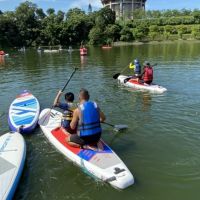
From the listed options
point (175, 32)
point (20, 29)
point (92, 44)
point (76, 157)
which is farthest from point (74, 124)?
point (175, 32)

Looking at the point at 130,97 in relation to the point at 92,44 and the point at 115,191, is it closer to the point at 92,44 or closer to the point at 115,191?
the point at 115,191

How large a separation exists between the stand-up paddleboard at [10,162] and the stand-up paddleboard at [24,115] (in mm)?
922

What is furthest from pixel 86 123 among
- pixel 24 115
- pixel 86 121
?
pixel 24 115

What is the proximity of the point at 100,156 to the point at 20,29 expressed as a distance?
2953 inches

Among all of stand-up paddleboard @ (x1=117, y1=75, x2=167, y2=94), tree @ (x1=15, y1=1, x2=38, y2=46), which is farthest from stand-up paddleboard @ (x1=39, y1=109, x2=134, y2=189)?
tree @ (x1=15, y1=1, x2=38, y2=46)

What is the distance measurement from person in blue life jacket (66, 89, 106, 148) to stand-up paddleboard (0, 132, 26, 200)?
171 centimetres

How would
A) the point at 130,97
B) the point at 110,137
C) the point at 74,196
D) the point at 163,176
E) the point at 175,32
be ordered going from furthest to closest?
the point at 175,32 < the point at 130,97 < the point at 110,137 < the point at 163,176 < the point at 74,196

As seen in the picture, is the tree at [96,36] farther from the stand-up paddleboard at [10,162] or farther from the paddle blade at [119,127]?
the stand-up paddleboard at [10,162]

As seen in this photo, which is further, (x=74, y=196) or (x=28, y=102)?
(x=28, y=102)

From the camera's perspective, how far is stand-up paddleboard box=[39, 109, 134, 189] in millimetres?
7195

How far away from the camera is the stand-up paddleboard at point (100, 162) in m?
7.19

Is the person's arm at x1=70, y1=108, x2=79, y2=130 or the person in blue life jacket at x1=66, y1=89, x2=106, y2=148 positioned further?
the person's arm at x1=70, y1=108, x2=79, y2=130

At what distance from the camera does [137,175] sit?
26.3 feet

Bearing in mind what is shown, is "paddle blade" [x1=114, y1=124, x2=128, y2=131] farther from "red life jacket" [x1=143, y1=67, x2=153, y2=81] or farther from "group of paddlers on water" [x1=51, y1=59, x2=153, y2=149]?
"red life jacket" [x1=143, y1=67, x2=153, y2=81]
